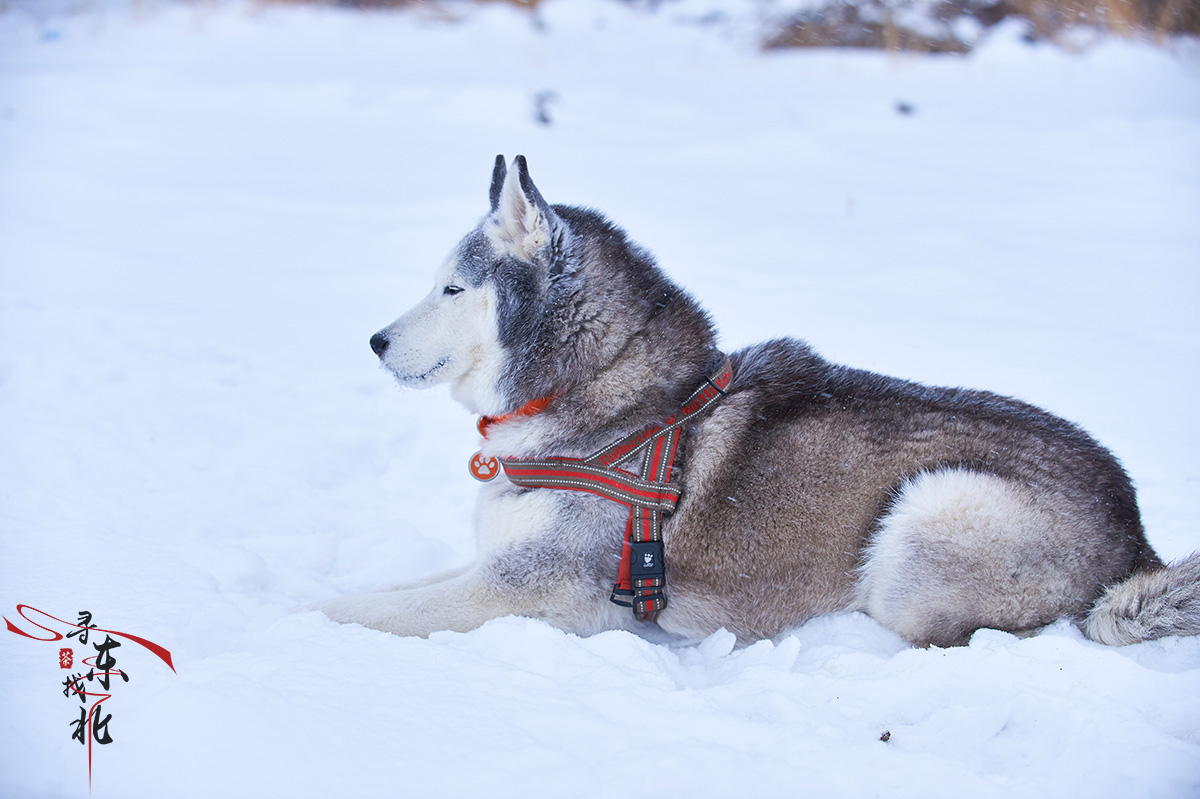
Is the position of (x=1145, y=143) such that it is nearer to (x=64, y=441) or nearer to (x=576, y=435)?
(x=576, y=435)

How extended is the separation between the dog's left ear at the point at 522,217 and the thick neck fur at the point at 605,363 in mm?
142

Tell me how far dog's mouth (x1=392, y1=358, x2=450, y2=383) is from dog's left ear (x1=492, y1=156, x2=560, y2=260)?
538 millimetres

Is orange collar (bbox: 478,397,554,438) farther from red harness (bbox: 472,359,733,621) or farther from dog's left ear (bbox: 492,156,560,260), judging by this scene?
dog's left ear (bbox: 492,156,560,260)

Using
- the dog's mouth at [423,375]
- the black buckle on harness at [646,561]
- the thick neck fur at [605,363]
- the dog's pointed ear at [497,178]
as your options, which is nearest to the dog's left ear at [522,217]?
the thick neck fur at [605,363]

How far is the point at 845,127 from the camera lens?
10977 mm

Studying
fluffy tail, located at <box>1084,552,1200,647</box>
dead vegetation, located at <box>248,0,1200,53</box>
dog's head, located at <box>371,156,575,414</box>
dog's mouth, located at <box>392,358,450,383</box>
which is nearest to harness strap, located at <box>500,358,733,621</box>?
dog's head, located at <box>371,156,575,414</box>

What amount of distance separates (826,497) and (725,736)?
1.04 meters

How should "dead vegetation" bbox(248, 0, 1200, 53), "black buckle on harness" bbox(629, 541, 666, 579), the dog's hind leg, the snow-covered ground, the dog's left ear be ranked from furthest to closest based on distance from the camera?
1. "dead vegetation" bbox(248, 0, 1200, 53)
2. the dog's left ear
3. "black buckle on harness" bbox(629, 541, 666, 579)
4. the dog's hind leg
5. the snow-covered ground

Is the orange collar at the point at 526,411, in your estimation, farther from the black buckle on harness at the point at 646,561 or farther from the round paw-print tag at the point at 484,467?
the black buckle on harness at the point at 646,561

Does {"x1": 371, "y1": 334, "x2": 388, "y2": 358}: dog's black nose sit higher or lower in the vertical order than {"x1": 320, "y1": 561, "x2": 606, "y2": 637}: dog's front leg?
higher

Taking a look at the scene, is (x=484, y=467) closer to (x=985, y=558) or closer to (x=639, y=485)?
(x=639, y=485)

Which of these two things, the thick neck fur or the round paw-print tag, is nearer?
the thick neck fur

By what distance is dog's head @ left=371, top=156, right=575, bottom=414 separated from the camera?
288 centimetres

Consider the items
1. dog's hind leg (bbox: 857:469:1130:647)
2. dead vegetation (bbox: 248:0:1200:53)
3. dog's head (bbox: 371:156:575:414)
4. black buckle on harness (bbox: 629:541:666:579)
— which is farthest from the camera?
dead vegetation (bbox: 248:0:1200:53)
